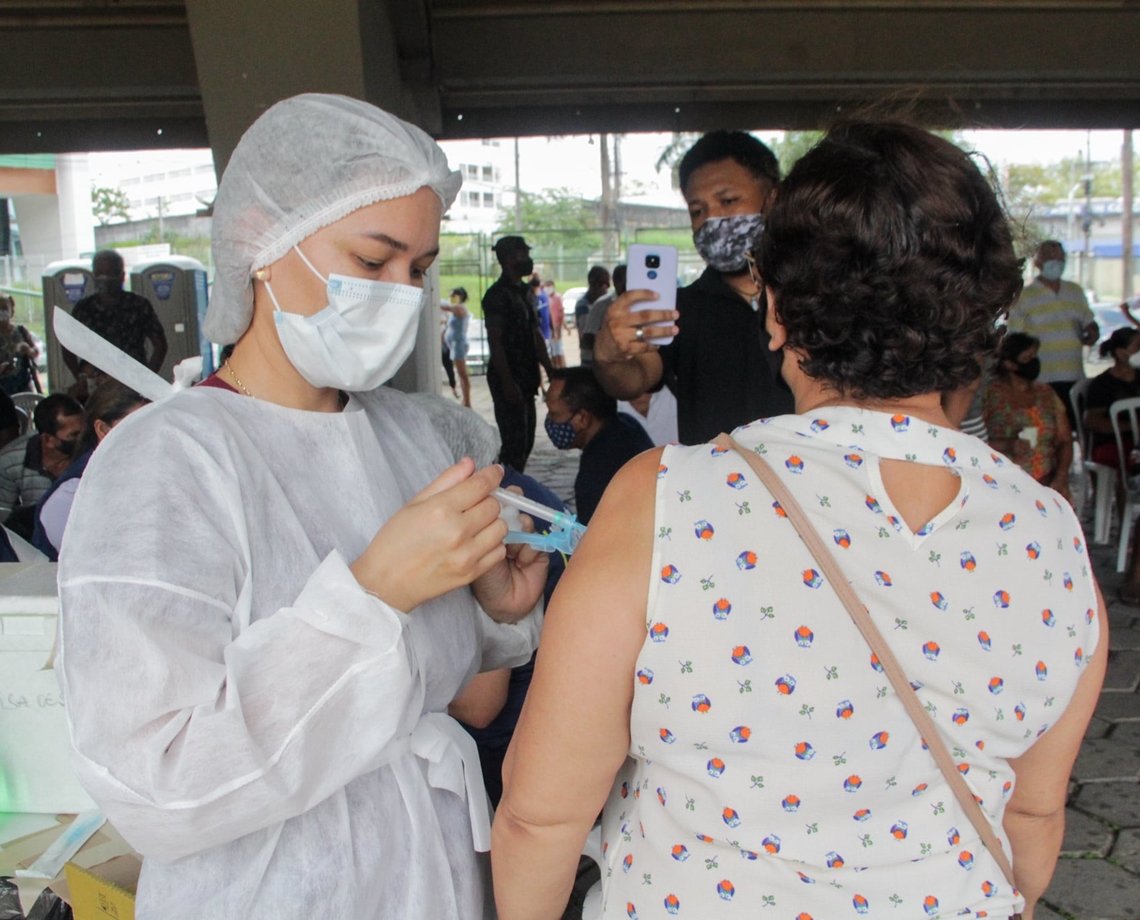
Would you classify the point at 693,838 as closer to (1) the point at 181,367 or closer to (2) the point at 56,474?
(1) the point at 181,367

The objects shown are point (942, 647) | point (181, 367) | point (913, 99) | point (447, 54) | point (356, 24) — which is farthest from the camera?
point (447, 54)

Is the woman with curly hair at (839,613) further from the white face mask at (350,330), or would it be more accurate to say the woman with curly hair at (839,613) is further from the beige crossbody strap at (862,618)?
the white face mask at (350,330)

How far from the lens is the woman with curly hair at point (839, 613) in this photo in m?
1.04

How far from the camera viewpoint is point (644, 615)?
105cm

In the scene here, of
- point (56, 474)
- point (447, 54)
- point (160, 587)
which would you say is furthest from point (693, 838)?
point (447, 54)

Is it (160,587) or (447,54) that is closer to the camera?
(160,587)

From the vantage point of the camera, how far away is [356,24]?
5652 millimetres

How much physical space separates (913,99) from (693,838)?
0.86 meters

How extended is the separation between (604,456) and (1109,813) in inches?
81.9

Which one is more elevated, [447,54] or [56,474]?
[447,54]

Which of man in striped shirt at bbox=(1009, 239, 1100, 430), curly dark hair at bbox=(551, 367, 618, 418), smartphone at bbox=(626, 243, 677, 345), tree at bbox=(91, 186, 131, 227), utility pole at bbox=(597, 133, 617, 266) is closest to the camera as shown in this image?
smartphone at bbox=(626, 243, 677, 345)

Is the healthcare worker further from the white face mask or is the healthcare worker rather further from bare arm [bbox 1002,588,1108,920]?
bare arm [bbox 1002,588,1108,920]

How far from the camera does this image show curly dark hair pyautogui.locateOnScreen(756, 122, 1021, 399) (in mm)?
1079

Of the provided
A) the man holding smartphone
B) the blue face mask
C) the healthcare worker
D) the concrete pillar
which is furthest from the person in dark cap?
the concrete pillar
